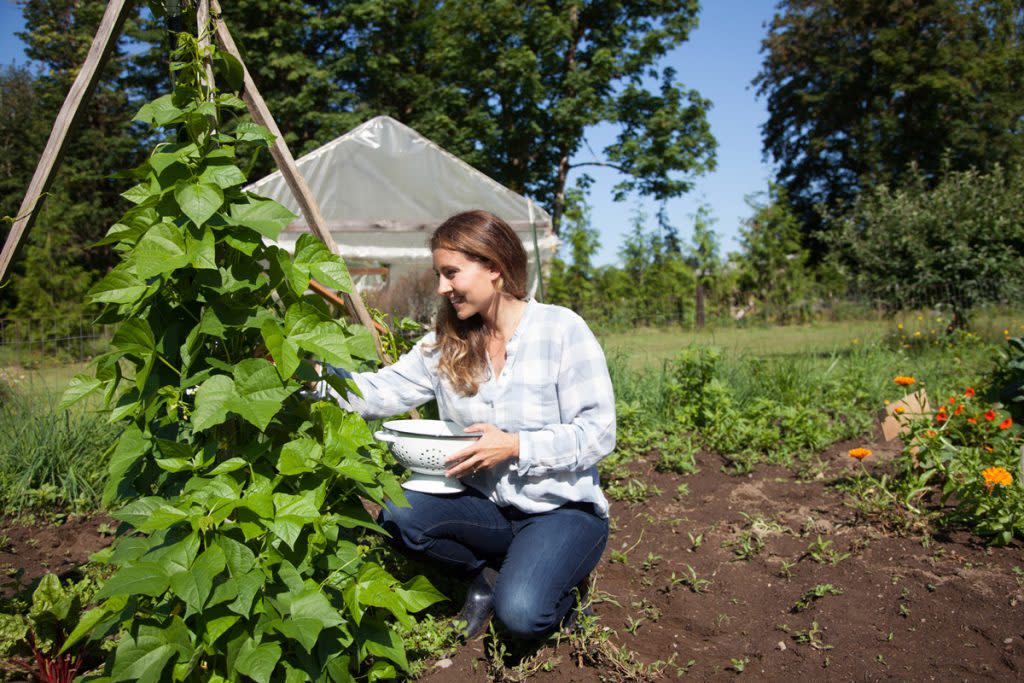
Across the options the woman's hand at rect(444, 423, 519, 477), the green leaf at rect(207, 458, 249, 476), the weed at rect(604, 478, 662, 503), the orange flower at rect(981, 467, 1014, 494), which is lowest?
the weed at rect(604, 478, 662, 503)

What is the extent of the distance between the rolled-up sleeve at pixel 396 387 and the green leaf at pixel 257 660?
Answer: 94cm

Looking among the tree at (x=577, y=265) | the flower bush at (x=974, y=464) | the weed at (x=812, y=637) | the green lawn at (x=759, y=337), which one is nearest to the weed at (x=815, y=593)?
the weed at (x=812, y=637)

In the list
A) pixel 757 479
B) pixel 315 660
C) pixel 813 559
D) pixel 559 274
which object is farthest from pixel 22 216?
pixel 559 274

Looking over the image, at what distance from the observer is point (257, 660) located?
144cm

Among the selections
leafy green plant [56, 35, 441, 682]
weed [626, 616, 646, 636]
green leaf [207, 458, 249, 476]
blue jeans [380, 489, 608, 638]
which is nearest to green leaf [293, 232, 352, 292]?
leafy green plant [56, 35, 441, 682]

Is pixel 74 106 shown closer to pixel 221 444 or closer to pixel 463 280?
pixel 221 444

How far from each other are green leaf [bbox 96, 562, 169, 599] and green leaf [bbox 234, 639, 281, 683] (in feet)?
0.69

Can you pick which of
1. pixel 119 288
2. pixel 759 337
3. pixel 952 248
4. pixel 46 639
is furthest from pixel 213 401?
pixel 759 337

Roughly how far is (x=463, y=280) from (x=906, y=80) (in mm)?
25165

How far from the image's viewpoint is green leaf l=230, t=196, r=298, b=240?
5.07 feet

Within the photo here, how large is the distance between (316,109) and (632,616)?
53.3ft

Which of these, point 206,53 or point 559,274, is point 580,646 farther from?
point 559,274

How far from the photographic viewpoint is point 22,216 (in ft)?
5.85

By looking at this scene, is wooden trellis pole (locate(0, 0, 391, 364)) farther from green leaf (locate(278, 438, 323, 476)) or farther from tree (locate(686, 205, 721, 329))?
tree (locate(686, 205, 721, 329))
